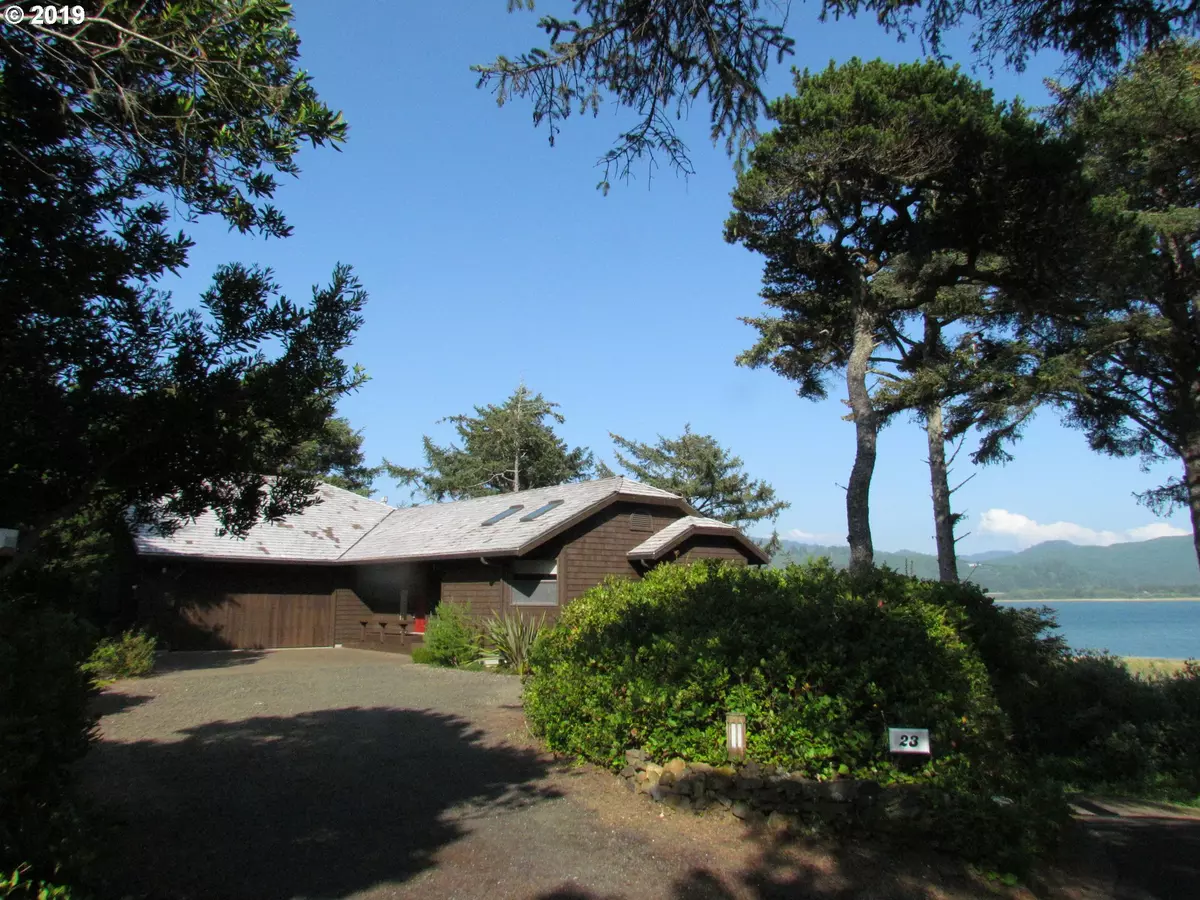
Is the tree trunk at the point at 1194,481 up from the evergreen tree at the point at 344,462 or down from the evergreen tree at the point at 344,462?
down

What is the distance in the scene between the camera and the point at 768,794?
6.09 meters

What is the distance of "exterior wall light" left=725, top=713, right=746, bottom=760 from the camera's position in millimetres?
6340

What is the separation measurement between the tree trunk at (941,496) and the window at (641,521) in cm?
787

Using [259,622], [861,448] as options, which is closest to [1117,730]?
[861,448]

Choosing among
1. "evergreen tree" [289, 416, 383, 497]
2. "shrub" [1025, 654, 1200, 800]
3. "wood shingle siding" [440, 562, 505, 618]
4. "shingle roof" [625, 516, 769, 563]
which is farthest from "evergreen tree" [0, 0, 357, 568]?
"evergreen tree" [289, 416, 383, 497]

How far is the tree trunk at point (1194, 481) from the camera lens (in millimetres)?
17953

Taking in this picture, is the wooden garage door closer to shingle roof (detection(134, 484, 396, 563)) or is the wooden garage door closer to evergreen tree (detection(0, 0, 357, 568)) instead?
shingle roof (detection(134, 484, 396, 563))

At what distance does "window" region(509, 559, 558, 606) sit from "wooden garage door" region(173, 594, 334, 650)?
7.64m

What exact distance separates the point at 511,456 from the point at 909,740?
131 ft

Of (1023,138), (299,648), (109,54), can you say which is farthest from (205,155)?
(299,648)

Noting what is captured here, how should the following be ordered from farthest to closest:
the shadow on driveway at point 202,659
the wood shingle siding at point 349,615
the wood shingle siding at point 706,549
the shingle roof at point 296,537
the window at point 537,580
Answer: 1. the wood shingle siding at point 349,615
2. the wood shingle siding at point 706,549
3. the shingle roof at point 296,537
4. the window at point 537,580
5. the shadow on driveway at point 202,659

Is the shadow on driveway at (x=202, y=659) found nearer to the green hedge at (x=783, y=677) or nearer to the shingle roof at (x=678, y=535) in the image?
the shingle roof at (x=678, y=535)

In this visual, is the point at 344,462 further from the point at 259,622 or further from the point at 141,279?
the point at 141,279

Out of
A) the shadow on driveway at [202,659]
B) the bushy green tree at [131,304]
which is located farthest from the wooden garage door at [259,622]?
the bushy green tree at [131,304]
